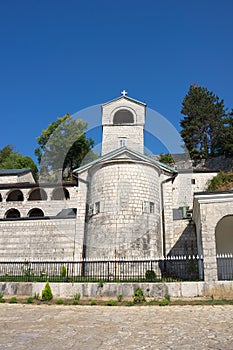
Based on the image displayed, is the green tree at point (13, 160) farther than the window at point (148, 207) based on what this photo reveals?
Yes

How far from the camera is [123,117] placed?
27438 millimetres

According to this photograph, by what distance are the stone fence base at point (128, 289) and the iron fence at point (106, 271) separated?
21.3 inches

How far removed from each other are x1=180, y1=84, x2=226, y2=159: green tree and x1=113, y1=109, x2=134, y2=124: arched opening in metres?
16.0

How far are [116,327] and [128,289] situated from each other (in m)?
4.24

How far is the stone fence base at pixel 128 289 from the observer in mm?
10102

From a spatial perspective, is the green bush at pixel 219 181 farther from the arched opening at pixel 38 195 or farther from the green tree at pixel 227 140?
the arched opening at pixel 38 195

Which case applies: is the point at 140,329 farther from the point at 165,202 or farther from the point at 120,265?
the point at 165,202

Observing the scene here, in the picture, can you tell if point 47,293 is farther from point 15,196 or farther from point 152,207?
point 15,196

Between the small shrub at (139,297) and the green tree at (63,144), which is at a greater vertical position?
the green tree at (63,144)

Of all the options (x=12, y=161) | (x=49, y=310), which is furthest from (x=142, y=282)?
(x=12, y=161)

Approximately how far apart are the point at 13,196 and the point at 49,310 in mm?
28193

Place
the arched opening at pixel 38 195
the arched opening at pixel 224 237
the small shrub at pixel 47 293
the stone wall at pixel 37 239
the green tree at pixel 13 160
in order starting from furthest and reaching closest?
1. the green tree at pixel 13 160
2. the arched opening at pixel 38 195
3. the stone wall at pixel 37 239
4. the arched opening at pixel 224 237
5. the small shrub at pixel 47 293

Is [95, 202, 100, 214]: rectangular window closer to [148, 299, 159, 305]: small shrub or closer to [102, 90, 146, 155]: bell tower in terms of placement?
[148, 299, 159, 305]: small shrub

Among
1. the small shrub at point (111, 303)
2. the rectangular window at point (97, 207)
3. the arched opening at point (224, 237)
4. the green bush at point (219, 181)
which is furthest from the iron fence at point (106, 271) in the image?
the green bush at point (219, 181)
